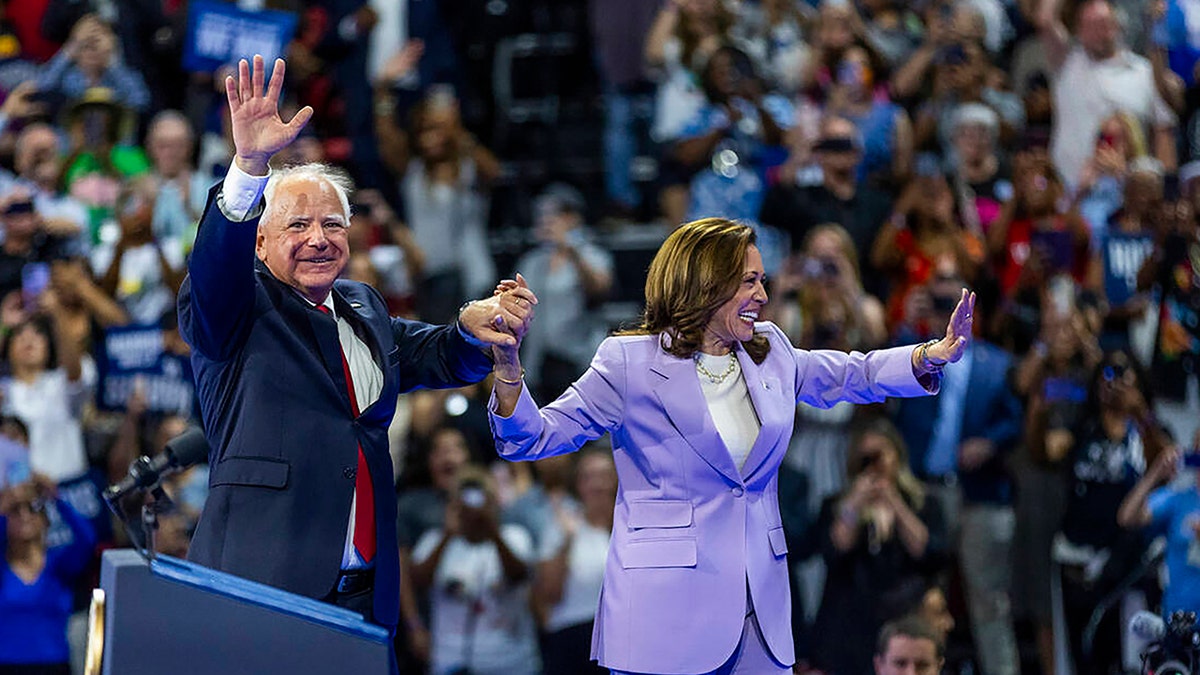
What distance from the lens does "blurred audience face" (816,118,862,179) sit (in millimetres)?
8875

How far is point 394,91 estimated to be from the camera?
1008cm

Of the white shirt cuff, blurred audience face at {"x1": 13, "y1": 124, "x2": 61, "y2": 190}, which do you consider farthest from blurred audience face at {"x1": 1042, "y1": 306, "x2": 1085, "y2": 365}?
the white shirt cuff

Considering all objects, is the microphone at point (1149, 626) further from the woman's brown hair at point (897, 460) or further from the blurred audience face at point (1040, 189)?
the blurred audience face at point (1040, 189)

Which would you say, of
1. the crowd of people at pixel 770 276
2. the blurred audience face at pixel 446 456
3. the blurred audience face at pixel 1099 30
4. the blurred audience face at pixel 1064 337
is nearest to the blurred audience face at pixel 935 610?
the crowd of people at pixel 770 276

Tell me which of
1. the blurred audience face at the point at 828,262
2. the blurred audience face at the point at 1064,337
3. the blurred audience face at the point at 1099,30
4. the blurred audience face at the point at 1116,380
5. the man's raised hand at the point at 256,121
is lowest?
the blurred audience face at the point at 1116,380

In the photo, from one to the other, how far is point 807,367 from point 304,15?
657 centimetres

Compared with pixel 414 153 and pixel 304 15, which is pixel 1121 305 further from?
pixel 304 15

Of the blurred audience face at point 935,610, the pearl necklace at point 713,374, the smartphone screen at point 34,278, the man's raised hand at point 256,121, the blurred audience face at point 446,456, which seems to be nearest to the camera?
the man's raised hand at point 256,121

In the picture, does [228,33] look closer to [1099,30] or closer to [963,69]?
[963,69]

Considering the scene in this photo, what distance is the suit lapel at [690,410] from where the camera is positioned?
4.11 meters

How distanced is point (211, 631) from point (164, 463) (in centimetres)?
68

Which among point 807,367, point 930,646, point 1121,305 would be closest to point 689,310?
point 807,367

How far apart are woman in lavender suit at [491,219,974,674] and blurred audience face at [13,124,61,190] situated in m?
5.54

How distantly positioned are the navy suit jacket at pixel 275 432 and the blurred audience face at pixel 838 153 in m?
4.97
